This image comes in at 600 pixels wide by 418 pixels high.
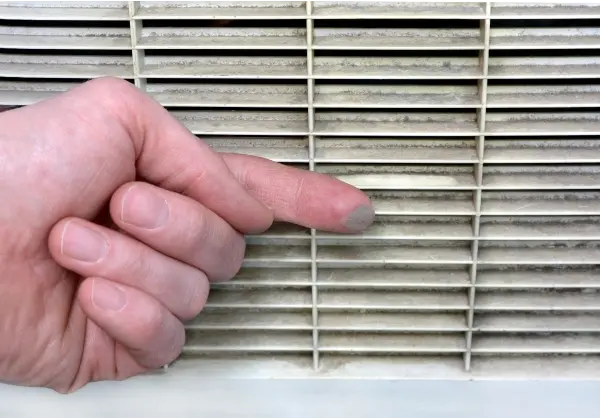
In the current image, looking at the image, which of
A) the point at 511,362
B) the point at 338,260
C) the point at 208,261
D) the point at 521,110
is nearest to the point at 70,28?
the point at 208,261

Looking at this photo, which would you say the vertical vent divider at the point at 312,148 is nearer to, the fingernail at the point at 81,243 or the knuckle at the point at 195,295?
the knuckle at the point at 195,295

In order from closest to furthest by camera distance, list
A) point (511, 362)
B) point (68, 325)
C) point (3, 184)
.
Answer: point (3, 184), point (68, 325), point (511, 362)

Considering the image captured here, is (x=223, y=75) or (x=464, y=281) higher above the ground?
(x=223, y=75)

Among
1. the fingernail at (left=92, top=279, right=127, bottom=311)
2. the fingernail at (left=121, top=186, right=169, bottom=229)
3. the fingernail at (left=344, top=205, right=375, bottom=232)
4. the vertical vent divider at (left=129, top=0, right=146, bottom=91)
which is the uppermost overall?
the vertical vent divider at (left=129, top=0, right=146, bottom=91)

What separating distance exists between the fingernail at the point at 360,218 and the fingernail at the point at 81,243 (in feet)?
0.89

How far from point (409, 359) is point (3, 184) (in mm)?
546

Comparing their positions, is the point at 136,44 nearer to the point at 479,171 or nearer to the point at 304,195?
the point at 304,195

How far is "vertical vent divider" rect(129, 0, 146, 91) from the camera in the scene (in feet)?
2.80

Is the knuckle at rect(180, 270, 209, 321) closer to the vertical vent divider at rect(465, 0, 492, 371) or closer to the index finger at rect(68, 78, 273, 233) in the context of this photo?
the index finger at rect(68, 78, 273, 233)

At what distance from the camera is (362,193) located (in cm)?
87

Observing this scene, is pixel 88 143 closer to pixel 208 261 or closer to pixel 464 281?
pixel 208 261

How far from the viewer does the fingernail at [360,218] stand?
2.82ft

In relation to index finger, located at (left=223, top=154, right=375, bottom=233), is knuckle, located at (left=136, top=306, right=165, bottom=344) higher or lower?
lower

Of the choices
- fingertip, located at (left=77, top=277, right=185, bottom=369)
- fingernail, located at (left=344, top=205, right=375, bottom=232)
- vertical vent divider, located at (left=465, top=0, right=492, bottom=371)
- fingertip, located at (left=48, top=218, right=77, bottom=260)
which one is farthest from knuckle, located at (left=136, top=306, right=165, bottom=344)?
vertical vent divider, located at (left=465, top=0, right=492, bottom=371)
